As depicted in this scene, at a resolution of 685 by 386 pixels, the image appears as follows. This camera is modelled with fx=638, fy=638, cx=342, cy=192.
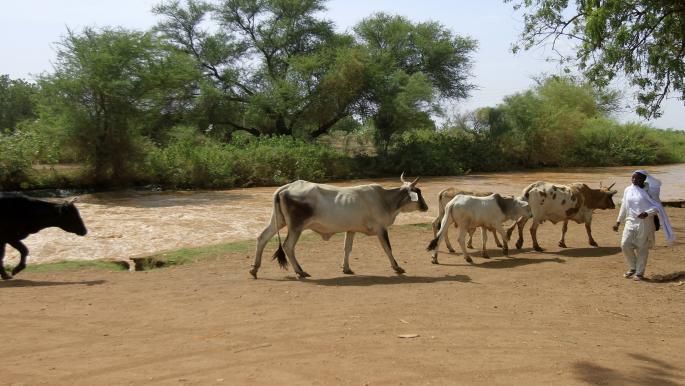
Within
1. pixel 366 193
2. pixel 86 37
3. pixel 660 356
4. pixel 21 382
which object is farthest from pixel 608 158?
pixel 21 382

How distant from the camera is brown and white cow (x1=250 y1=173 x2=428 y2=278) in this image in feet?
33.5

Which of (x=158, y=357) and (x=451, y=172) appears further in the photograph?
(x=451, y=172)

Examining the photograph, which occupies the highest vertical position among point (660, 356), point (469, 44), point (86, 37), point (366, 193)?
point (469, 44)

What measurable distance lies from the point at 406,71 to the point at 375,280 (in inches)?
1181

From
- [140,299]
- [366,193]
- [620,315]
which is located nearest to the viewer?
[620,315]

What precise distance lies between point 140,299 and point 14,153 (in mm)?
16835

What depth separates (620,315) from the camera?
26.0 ft

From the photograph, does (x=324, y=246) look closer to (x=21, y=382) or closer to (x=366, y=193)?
(x=366, y=193)

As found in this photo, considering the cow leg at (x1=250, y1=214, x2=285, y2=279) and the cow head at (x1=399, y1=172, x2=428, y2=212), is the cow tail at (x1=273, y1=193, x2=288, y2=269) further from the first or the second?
the cow head at (x1=399, y1=172, x2=428, y2=212)

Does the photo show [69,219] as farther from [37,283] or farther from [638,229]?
[638,229]

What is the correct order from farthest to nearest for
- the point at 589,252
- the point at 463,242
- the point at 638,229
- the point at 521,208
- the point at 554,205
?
the point at 554,205, the point at 589,252, the point at 521,208, the point at 463,242, the point at 638,229

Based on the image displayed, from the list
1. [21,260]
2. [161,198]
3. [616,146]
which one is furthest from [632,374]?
[616,146]

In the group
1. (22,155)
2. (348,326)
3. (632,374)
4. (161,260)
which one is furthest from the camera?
(22,155)

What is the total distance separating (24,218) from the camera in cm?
1097
